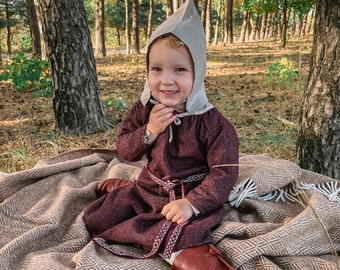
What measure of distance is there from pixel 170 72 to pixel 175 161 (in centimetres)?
47

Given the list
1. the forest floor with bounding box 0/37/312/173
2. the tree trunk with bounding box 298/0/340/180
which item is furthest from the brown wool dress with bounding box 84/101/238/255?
the forest floor with bounding box 0/37/312/173

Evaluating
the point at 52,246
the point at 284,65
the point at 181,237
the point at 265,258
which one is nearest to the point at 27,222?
the point at 52,246

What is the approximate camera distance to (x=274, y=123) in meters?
4.22

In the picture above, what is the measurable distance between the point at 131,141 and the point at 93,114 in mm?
2233

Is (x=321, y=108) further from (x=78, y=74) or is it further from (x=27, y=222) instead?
(x=78, y=74)

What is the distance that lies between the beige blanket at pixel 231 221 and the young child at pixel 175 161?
0.36ft

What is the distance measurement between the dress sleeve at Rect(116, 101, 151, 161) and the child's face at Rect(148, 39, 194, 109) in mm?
219

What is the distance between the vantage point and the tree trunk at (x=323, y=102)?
2373 mm

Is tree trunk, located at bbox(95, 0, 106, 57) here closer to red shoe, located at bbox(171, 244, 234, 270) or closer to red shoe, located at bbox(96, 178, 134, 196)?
red shoe, located at bbox(96, 178, 134, 196)

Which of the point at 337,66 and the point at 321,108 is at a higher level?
the point at 337,66

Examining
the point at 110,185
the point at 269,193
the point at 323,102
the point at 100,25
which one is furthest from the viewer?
the point at 100,25

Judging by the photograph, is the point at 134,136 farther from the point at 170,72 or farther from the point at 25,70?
the point at 25,70

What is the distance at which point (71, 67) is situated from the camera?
12.5 ft

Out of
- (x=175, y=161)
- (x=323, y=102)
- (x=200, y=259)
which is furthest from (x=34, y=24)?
(x=200, y=259)
